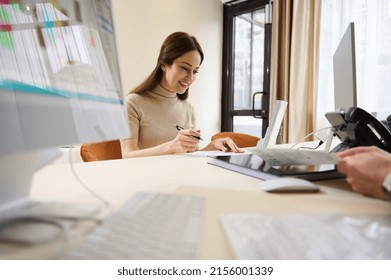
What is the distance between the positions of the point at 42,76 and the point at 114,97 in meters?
0.12

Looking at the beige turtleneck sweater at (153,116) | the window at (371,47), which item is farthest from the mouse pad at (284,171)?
the window at (371,47)

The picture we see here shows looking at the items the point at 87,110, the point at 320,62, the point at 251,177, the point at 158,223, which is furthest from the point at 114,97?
the point at 320,62

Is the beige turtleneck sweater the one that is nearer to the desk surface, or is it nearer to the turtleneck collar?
the turtleneck collar

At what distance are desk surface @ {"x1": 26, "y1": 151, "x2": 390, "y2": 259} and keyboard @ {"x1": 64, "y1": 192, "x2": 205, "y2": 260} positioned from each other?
0.02 metres

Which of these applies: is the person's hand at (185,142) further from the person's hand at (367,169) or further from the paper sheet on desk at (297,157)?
the person's hand at (367,169)

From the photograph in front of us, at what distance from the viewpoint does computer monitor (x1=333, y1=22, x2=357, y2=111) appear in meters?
0.91

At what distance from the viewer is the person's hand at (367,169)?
0.48 meters

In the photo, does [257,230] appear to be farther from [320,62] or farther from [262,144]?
[320,62]

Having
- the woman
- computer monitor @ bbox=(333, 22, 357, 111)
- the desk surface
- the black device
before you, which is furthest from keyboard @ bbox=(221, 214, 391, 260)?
the woman

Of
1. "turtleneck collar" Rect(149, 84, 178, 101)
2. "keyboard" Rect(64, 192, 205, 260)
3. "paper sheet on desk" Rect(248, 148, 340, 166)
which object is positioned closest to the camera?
"keyboard" Rect(64, 192, 205, 260)

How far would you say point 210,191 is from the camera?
55 centimetres

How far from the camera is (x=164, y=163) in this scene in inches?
35.5

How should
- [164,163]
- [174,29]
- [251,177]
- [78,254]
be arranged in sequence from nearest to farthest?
[78,254] → [251,177] → [164,163] → [174,29]

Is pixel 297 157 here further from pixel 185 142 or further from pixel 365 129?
pixel 185 142
